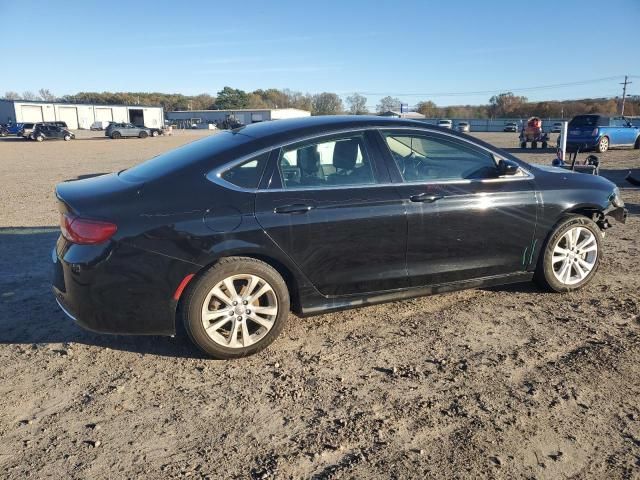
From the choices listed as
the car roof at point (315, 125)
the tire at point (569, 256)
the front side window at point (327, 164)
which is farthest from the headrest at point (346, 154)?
the tire at point (569, 256)

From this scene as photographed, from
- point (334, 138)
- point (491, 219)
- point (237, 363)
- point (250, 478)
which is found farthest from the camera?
point (491, 219)

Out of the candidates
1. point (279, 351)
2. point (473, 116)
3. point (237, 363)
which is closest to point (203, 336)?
point (237, 363)

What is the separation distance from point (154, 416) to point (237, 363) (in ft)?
2.49

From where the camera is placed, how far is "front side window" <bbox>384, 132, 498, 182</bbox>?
4.12 metres

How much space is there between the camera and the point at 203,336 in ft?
11.5

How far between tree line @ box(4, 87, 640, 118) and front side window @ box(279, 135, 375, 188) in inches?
2139

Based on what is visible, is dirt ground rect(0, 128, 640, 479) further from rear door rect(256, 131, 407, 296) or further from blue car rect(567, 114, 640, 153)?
blue car rect(567, 114, 640, 153)

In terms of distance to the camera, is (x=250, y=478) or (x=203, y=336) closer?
(x=250, y=478)

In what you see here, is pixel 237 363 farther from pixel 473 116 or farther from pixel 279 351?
pixel 473 116

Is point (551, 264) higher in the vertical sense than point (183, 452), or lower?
higher

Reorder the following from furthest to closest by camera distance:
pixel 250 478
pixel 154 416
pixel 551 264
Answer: pixel 551 264
pixel 154 416
pixel 250 478

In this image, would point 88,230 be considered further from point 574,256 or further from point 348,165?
point 574,256

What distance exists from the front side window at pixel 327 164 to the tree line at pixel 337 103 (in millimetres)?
54318

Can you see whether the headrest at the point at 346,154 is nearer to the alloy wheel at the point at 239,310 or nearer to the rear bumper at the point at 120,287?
the alloy wheel at the point at 239,310
